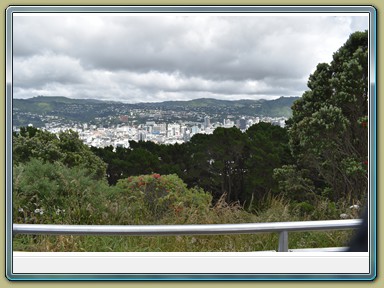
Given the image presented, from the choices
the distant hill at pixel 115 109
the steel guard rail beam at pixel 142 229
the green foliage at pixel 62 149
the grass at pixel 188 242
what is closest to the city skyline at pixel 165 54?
the distant hill at pixel 115 109

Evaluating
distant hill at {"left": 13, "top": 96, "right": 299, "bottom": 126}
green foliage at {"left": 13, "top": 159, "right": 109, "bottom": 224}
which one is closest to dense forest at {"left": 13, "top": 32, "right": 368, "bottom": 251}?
A: green foliage at {"left": 13, "top": 159, "right": 109, "bottom": 224}

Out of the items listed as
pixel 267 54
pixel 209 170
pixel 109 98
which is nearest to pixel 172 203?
pixel 109 98

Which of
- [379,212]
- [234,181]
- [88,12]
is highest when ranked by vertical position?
[88,12]

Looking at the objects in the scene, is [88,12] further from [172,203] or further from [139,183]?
[139,183]

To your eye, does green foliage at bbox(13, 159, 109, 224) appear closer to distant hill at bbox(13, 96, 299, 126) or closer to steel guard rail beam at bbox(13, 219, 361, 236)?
distant hill at bbox(13, 96, 299, 126)

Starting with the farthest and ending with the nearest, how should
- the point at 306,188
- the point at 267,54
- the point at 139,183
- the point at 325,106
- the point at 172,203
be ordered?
the point at 306,188, the point at 325,106, the point at 139,183, the point at 172,203, the point at 267,54

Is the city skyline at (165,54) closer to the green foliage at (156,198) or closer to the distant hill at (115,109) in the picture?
the distant hill at (115,109)
